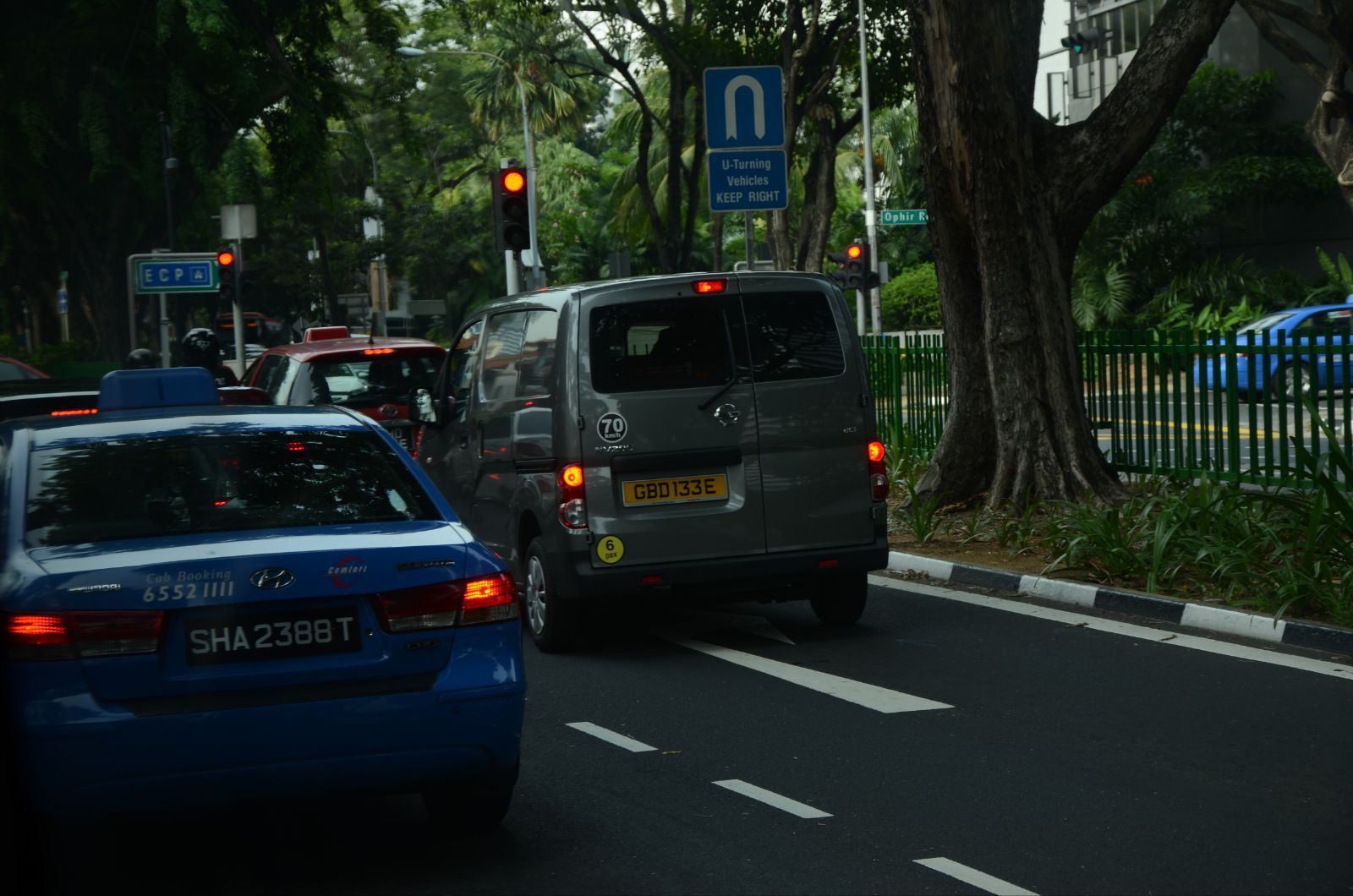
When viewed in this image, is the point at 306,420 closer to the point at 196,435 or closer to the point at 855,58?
the point at 196,435

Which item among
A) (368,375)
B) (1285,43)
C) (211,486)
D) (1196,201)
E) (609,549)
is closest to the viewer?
(211,486)

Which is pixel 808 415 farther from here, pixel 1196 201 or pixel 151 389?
pixel 1196 201

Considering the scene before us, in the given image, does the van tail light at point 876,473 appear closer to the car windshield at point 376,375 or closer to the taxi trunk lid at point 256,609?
the taxi trunk lid at point 256,609

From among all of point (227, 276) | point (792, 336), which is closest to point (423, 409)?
point (792, 336)

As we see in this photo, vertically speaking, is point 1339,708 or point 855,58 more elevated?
point 855,58

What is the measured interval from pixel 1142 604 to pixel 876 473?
1.86 metres

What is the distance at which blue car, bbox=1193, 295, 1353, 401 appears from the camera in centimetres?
1184

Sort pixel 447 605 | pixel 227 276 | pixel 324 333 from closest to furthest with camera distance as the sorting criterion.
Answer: pixel 447 605, pixel 324 333, pixel 227 276

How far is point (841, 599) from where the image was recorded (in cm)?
948

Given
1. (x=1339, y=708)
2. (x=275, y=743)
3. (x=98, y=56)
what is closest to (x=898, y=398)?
(x=1339, y=708)

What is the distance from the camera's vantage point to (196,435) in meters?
5.58

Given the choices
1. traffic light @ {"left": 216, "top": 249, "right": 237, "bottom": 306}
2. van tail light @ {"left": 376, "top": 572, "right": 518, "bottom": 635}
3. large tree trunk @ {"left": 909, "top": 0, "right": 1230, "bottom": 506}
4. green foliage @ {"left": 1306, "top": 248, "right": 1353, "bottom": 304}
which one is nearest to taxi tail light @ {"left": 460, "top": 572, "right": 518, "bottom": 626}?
van tail light @ {"left": 376, "top": 572, "right": 518, "bottom": 635}

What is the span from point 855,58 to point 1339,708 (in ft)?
96.7

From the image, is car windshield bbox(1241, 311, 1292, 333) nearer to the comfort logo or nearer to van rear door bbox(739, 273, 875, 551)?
van rear door bbox(739, 273, 875, 551)
